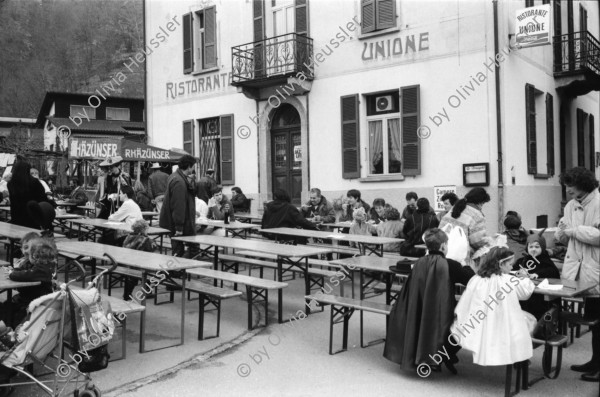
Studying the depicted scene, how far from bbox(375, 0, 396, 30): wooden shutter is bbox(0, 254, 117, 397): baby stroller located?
36.9 feet

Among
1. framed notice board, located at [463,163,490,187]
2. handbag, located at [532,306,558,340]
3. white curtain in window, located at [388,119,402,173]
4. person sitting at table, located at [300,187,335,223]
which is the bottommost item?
handbag, located at [532,306,558,340]

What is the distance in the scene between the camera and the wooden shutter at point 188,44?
18.5m

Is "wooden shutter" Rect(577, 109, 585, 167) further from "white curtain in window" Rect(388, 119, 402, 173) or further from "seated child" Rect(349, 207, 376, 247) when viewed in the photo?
"seated child" Rect(349, 207, 376, 247)

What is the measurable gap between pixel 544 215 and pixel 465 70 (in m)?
4.26

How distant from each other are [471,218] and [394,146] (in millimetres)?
7553

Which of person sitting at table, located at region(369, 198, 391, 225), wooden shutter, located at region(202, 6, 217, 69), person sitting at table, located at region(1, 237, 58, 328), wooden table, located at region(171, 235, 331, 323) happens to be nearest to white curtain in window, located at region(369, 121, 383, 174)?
person sitting at table, located at region(369, 198, 391, 225)

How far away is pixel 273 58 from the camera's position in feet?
51.6

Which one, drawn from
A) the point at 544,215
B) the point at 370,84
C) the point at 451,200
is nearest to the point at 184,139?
the point at 370,84

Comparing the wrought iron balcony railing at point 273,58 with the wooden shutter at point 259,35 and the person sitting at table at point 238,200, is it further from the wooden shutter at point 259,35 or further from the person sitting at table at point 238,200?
the person sitting at table at point 238,200

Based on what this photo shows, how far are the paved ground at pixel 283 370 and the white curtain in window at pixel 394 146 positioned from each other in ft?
24.3

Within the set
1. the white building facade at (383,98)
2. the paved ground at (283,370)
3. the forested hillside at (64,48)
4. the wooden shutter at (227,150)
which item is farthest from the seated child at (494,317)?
the forested hillside at (64,48)

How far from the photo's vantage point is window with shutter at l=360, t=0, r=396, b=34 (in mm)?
13906

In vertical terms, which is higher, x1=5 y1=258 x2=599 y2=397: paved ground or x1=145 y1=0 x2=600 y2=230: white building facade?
x1=145 y1=0 x2=600 y2=230: white building facade

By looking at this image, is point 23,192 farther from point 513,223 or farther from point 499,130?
point 499,130
